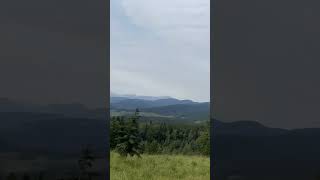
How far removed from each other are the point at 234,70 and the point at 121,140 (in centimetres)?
352

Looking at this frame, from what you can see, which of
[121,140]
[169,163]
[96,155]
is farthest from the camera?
[121,140]

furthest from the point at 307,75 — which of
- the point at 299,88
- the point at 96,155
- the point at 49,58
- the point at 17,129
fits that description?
the point at 17,129

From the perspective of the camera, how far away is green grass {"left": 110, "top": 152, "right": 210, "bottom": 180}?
5.74m

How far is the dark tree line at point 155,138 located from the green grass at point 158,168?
31 centimetres

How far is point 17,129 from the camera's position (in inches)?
159

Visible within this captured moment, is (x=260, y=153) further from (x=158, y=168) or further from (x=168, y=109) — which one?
(x=168, y=109)

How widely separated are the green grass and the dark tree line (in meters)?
0.31

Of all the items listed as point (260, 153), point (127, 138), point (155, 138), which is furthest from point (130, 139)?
point (260, 153)

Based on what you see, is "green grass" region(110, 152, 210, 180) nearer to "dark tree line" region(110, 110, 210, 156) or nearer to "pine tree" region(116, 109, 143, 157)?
"pine tree" region(116, 109, 143, 157)

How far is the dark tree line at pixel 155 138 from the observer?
23.7 feet

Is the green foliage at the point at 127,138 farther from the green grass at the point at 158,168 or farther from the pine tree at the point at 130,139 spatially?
the green grass at the point at 158,168

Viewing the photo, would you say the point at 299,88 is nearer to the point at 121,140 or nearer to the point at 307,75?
the point at 307,75

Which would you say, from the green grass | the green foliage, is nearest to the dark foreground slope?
the green grass

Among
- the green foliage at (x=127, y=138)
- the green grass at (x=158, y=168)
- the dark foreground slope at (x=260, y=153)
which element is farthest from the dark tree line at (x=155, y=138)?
the dark foreground slope at (x=260, y=153)
